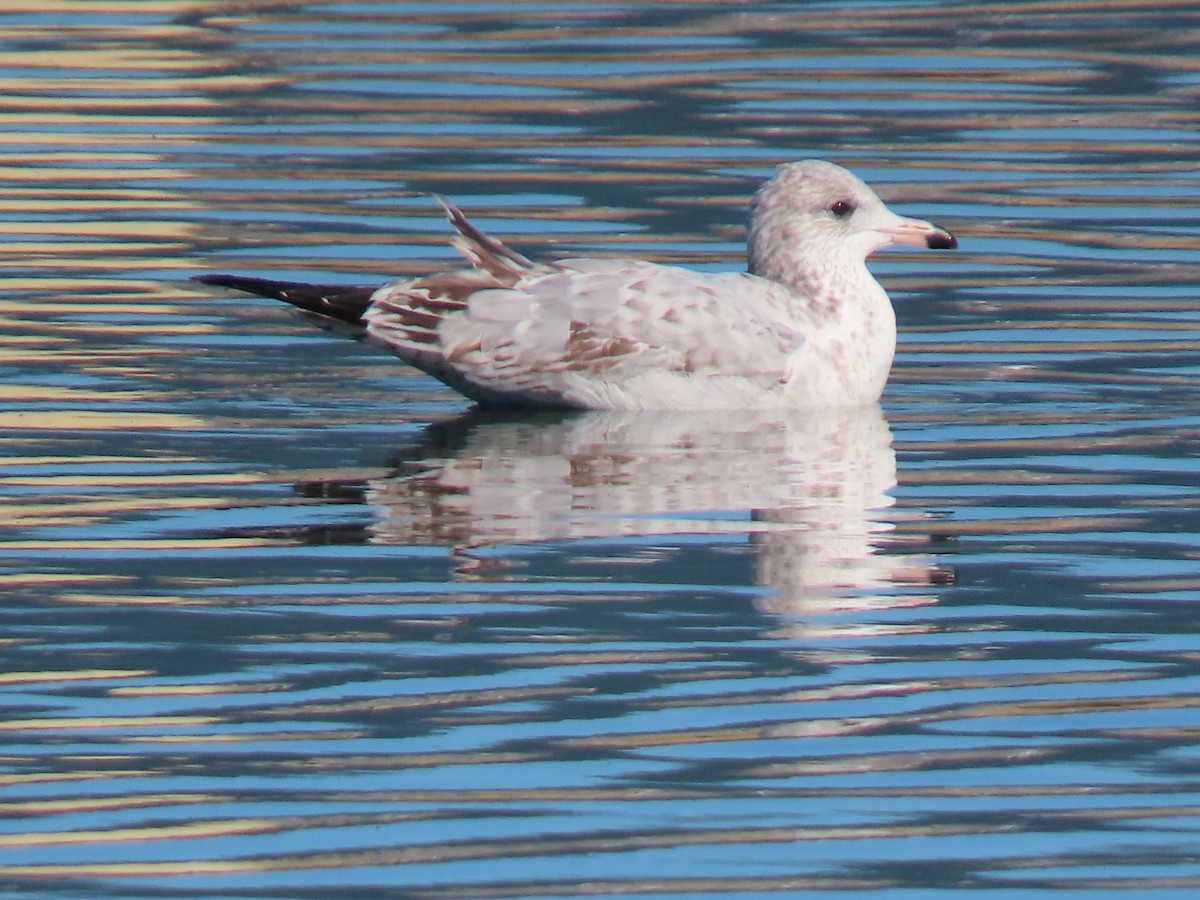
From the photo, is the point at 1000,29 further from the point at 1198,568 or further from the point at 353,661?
the point at 353,661

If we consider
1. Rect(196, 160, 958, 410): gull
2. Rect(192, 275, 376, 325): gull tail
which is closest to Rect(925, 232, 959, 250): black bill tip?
Rect(196, 160, 958, 410): gull

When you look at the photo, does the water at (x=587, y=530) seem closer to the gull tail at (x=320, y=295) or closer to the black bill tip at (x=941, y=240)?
the gull tail at (x=320, y=295)

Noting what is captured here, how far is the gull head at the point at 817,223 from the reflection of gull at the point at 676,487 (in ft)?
2.40

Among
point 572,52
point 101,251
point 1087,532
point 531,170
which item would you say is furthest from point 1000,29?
point 1087,532

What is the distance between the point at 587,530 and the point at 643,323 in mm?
2073

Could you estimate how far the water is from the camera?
19.7 feet

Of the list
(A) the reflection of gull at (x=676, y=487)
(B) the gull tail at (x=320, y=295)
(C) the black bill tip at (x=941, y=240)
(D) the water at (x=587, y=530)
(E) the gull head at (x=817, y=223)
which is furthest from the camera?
(E) the gull head at (x=817, y=223)

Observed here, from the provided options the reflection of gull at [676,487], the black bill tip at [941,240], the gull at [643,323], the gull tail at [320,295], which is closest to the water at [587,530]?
the reflection of gull at [676,487]

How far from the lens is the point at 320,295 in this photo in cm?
1110

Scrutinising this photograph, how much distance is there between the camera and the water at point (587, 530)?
6016 mm

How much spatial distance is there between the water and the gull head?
60 cm

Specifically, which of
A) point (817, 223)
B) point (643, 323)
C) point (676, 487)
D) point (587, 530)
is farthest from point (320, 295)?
point (587, 530)

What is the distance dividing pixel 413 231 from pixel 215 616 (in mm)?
6534

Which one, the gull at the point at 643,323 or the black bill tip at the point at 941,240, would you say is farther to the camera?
the black bill tip at the point at 941,240
